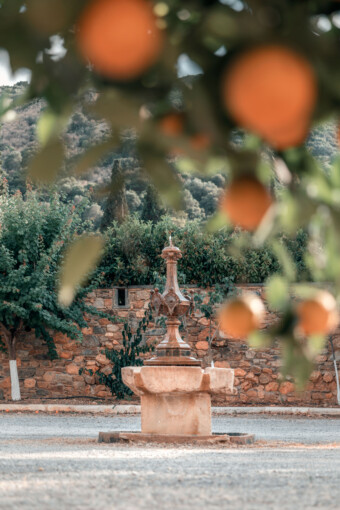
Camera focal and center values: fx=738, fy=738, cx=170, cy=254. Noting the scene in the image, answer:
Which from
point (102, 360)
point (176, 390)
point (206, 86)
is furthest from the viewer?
point (102, 360)

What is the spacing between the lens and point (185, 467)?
14.2 ft

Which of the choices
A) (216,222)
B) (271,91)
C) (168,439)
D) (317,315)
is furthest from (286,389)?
(271,91)

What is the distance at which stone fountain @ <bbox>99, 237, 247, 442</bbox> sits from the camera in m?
6.36

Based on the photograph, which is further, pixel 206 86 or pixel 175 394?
pixel 175 394

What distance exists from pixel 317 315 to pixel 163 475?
3196 millimetres

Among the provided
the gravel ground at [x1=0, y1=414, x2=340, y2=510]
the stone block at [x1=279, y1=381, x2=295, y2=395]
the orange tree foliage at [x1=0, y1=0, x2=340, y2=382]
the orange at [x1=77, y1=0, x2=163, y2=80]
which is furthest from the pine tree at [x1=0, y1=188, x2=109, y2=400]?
the orange at [x1=77, y1=0, x2=163, y2=80]

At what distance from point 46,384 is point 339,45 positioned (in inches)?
474

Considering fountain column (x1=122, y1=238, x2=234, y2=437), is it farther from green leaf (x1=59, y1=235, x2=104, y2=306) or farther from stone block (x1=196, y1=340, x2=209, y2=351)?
stone block (x1=196, y1=340, x2=209, y2=351)

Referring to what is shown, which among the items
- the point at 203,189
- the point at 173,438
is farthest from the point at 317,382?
the point at 203,189

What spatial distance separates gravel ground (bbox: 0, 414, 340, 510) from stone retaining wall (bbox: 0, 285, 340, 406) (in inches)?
189

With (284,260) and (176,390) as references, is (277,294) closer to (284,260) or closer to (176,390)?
(284,260)

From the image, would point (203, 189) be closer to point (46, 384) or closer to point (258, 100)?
point (258, 100)

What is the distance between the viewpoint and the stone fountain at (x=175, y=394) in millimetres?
6355

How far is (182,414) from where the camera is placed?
6480mm
